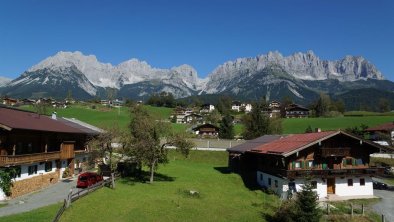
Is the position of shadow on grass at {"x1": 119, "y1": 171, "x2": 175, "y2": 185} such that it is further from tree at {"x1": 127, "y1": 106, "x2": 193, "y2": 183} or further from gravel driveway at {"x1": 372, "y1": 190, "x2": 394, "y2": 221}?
gravel driveway at {"x1": 372, "y1": 190, "x2": 394, "y2": 221}

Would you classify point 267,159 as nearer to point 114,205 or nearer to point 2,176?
point 114,205

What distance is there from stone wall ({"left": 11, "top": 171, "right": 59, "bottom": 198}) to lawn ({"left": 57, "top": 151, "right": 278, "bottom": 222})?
7.85 metres

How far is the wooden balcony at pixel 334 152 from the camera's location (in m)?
45.4

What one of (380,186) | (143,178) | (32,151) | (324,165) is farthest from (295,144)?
(32,151)

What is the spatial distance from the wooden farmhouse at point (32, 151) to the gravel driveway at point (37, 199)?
4.22 feet

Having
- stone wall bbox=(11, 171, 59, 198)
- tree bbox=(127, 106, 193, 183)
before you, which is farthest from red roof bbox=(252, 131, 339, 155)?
stone wall bbox=(11, 171, 59, 198)

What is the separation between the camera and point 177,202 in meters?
37.0

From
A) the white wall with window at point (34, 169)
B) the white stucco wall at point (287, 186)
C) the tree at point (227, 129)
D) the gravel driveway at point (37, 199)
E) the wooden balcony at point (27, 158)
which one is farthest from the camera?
the tree at point (227, 129)

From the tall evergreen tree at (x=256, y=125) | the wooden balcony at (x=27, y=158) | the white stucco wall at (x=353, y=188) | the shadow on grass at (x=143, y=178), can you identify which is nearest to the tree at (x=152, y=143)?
the shadow on grass at (x=143, y=178)

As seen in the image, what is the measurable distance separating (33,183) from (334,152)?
35.7 meters

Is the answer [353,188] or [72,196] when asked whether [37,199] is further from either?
[353,188]

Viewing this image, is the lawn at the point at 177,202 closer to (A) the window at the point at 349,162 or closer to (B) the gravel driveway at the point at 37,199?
(B) the gravel driveway at the point at 37,199

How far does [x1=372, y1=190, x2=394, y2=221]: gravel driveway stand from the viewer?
38.4m

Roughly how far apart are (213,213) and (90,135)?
34.2 meters
